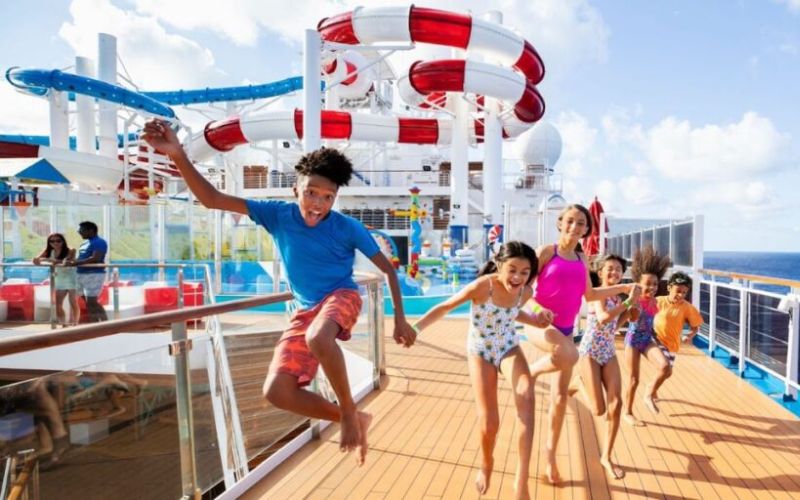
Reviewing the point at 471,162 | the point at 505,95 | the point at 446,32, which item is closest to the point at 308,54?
the point at 446,32

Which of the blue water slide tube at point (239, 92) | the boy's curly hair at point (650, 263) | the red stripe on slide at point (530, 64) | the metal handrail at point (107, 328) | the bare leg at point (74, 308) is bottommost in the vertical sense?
the bare leg at point (74, 308)

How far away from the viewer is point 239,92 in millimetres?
22844

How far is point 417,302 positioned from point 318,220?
333 inches

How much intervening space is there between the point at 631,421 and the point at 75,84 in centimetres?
1766

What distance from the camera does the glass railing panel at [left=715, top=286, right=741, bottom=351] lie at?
18.4 feet

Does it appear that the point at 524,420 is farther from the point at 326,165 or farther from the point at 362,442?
the point at 326,165

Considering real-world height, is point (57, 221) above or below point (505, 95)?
below

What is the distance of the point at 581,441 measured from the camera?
325cm

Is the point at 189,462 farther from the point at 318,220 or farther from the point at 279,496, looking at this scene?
the point at 318,220

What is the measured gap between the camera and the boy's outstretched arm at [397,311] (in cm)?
207

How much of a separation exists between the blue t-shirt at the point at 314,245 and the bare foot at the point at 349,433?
19.0 inches

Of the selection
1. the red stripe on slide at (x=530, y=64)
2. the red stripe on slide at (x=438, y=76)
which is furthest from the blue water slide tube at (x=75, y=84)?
the red stripe on slide at (x=530, y=64)

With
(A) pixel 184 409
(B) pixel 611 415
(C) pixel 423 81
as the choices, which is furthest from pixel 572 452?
(C) pixel 423 81

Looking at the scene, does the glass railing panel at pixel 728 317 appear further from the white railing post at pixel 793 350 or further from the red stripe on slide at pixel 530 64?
the red stripe on slide at pixel 530 64
